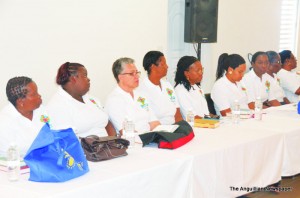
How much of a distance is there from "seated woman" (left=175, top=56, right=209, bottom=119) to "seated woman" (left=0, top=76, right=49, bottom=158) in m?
1.75

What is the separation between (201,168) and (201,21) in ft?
10.3

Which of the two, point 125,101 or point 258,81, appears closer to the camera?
point 125,101

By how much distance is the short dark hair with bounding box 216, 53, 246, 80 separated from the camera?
16.9ft

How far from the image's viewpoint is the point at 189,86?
482cm

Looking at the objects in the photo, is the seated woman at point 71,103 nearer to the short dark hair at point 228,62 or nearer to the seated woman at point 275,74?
the short dark hair at point 228,62

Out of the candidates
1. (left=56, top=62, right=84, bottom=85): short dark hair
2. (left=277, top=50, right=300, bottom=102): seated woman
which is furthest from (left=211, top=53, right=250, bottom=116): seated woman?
(left=56, top=62, right=84, bottom=85): short dark hair

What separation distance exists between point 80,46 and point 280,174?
2306 mm

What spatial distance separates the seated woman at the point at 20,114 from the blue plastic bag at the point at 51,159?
83 cm

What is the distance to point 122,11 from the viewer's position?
5.22 meters

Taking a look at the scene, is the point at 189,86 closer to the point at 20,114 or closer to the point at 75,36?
the point at 75,36

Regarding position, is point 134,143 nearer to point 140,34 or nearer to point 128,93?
point 128,93

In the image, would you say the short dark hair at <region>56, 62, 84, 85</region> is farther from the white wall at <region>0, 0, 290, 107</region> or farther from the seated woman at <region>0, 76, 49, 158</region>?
the white wall at <region>0, 0, 290, 107</region>

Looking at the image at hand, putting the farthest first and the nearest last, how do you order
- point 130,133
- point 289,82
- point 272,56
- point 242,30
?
point 242,30 → point 289,82 → point 272,56 → point 130,133

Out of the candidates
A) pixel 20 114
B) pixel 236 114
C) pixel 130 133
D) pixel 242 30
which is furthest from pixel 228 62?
pixel 20 114
